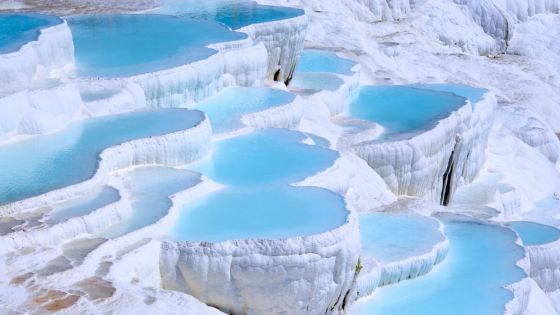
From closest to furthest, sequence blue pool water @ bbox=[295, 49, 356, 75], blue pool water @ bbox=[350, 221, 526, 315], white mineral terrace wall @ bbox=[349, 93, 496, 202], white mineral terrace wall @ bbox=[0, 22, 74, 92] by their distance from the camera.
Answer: blue pool water @ bbox=[350, 221, 526, 315] → white mineral terrace wall @ bbox=[0, 22, 74, 92] → white mineral terrace wall @ bbox=[349, 93, 496, 202] → blue pool water @ bbox=[295, 49, 356, 75]

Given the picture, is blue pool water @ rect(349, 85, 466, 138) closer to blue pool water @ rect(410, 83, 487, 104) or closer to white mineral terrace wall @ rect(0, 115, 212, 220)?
blue pool water @ rect(410, 83, 487, 104)

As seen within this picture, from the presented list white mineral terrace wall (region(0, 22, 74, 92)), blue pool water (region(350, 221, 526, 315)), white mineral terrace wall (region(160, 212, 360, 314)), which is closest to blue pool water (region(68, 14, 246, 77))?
white mineral terrace wall (region(0, 22, 74, 92))

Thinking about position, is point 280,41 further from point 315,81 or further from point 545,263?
point 545,263

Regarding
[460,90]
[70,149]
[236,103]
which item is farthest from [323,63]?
[70,149]

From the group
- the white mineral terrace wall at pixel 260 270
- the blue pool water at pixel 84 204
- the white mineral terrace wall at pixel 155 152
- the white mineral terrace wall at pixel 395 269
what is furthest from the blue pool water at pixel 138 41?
the white mineral terrace wall at pixel 260 270

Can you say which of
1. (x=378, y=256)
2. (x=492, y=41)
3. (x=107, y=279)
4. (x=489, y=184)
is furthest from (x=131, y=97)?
(x=492, y=41)
